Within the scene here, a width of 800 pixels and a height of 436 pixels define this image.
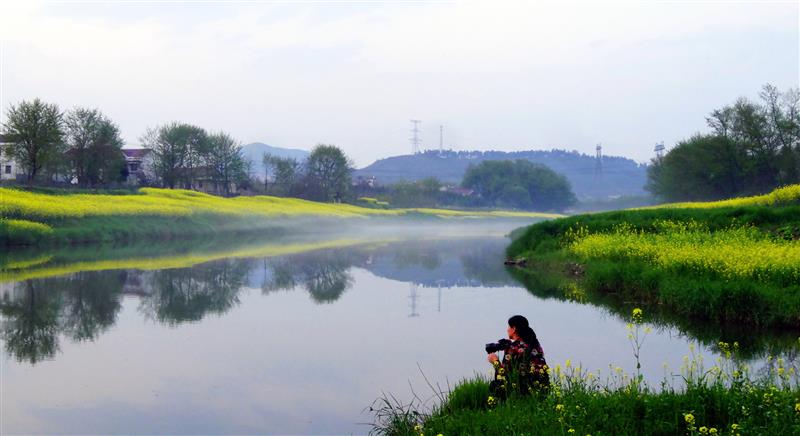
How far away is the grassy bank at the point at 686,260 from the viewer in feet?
47.0

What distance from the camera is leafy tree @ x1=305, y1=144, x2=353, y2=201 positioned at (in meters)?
109

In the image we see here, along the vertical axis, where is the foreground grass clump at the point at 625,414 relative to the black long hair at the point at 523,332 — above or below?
below

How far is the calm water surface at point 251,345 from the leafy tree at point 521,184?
439 feet

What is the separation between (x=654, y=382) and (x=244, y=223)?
5449 centimetres

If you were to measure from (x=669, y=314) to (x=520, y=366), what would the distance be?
28.3ft

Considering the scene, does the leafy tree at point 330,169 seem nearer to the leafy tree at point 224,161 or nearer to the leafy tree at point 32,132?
the leafy tree at point 224,161

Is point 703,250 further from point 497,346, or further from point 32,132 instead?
point 32,132

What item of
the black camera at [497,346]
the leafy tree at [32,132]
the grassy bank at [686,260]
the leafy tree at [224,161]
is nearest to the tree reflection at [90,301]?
the black camera at [497,346]

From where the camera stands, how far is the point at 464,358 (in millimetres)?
11523

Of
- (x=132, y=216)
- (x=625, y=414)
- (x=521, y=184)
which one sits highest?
Answer: (x=521, y=184)

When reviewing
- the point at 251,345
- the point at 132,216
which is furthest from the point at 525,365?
the point at 132,216

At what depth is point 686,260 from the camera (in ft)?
57.8

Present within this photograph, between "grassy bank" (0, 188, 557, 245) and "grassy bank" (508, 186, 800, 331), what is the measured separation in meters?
24.7

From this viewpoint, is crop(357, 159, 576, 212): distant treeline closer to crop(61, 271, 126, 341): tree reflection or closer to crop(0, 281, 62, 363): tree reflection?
crop(61, 271, 126, 341): tree reflection
